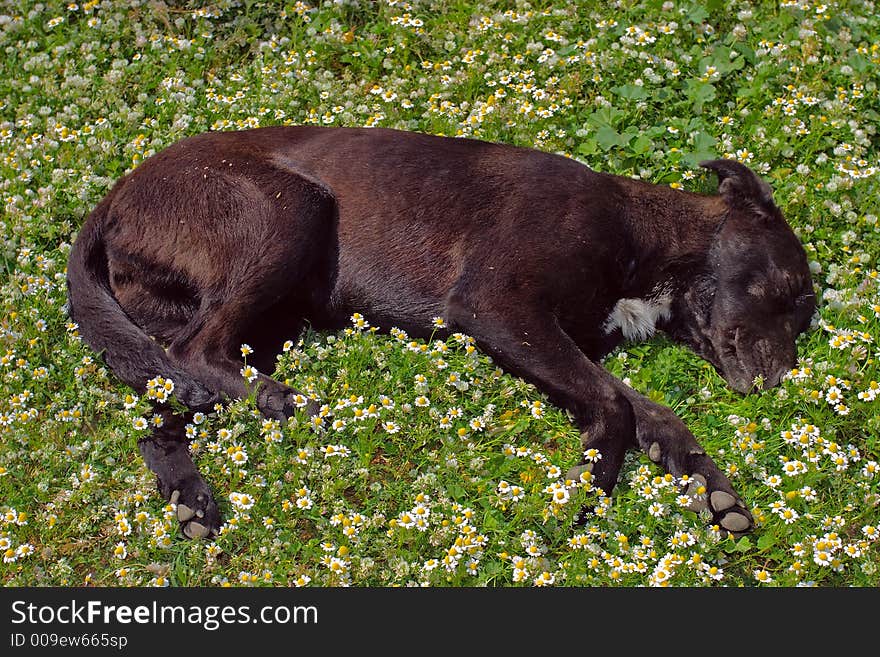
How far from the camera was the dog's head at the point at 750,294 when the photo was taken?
518cm

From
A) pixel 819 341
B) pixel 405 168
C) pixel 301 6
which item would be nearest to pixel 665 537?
pixel 819 341

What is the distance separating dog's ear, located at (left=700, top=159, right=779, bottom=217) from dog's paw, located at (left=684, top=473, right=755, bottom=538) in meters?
1.56

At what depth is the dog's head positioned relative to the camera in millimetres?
5180

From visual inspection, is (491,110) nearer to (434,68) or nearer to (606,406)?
(434,68)

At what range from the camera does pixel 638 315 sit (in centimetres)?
539

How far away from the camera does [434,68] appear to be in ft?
23.5

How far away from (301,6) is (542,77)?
1908 mm

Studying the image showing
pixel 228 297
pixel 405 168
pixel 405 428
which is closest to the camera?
pixel 405 428

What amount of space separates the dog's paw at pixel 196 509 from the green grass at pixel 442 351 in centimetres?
7

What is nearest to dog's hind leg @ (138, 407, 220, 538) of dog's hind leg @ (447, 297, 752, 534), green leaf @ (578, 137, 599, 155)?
dog's hind leg @ (447, 297, 752, 534)

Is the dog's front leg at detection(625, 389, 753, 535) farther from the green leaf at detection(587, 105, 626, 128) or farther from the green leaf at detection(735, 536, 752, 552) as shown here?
the green leaf at detection(587, 105, 626, 128)

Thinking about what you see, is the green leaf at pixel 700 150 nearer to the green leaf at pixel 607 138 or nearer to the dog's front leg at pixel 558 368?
the green leaf at pixel 607 138

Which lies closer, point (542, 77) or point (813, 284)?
point (813, 284)

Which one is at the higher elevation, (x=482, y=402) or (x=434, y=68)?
(x=434, y=68)
